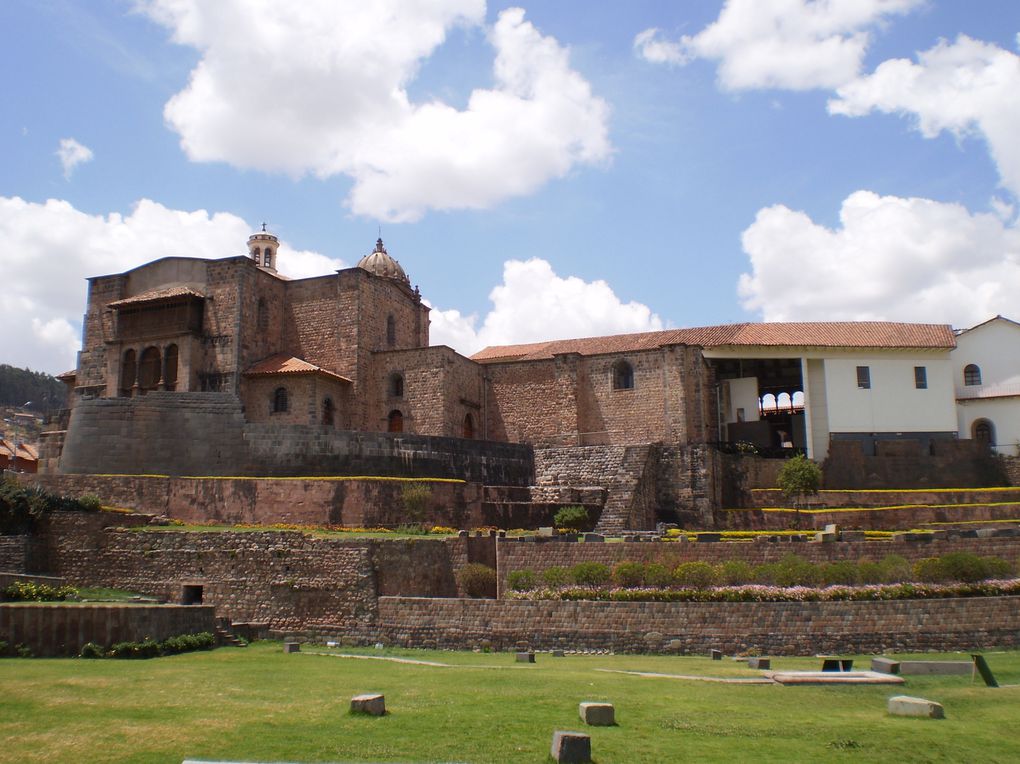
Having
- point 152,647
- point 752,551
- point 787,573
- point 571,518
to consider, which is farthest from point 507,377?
point 152,647

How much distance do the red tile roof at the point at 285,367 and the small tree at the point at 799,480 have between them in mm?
17673

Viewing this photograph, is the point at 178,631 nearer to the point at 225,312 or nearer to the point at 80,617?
the point at 80,617

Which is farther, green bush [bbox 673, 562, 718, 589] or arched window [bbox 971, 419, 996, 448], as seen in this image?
arched window [bbox 971, 419, 996, 448]

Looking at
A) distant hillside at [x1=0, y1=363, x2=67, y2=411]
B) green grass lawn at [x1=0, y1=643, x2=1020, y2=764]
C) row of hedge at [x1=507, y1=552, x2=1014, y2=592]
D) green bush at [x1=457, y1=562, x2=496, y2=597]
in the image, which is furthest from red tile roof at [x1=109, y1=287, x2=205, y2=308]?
distant hillside at [x1=0, y1=363, x2=67, y2=411]

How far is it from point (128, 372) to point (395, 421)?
11352 millimetres

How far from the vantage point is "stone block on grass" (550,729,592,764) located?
8641 mm

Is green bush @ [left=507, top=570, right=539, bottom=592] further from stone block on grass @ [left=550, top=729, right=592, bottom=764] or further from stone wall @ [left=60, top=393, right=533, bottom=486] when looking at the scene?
stone block on grass @ [left=550, top=729, right=592, bottom=764]

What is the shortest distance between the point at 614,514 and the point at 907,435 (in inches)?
591

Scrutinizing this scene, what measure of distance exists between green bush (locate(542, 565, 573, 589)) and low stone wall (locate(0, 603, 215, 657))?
331 inches

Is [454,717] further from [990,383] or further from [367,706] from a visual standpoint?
[990,383]

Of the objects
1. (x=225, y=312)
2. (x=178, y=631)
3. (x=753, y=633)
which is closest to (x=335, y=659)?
(x=178, y=631)

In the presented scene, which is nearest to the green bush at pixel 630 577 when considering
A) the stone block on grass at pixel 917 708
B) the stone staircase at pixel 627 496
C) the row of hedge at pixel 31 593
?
the stone staircase at pixel 627 496

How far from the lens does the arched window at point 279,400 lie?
3728cm

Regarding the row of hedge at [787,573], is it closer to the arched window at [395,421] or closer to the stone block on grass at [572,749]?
the stone block on grass at [572,749]
